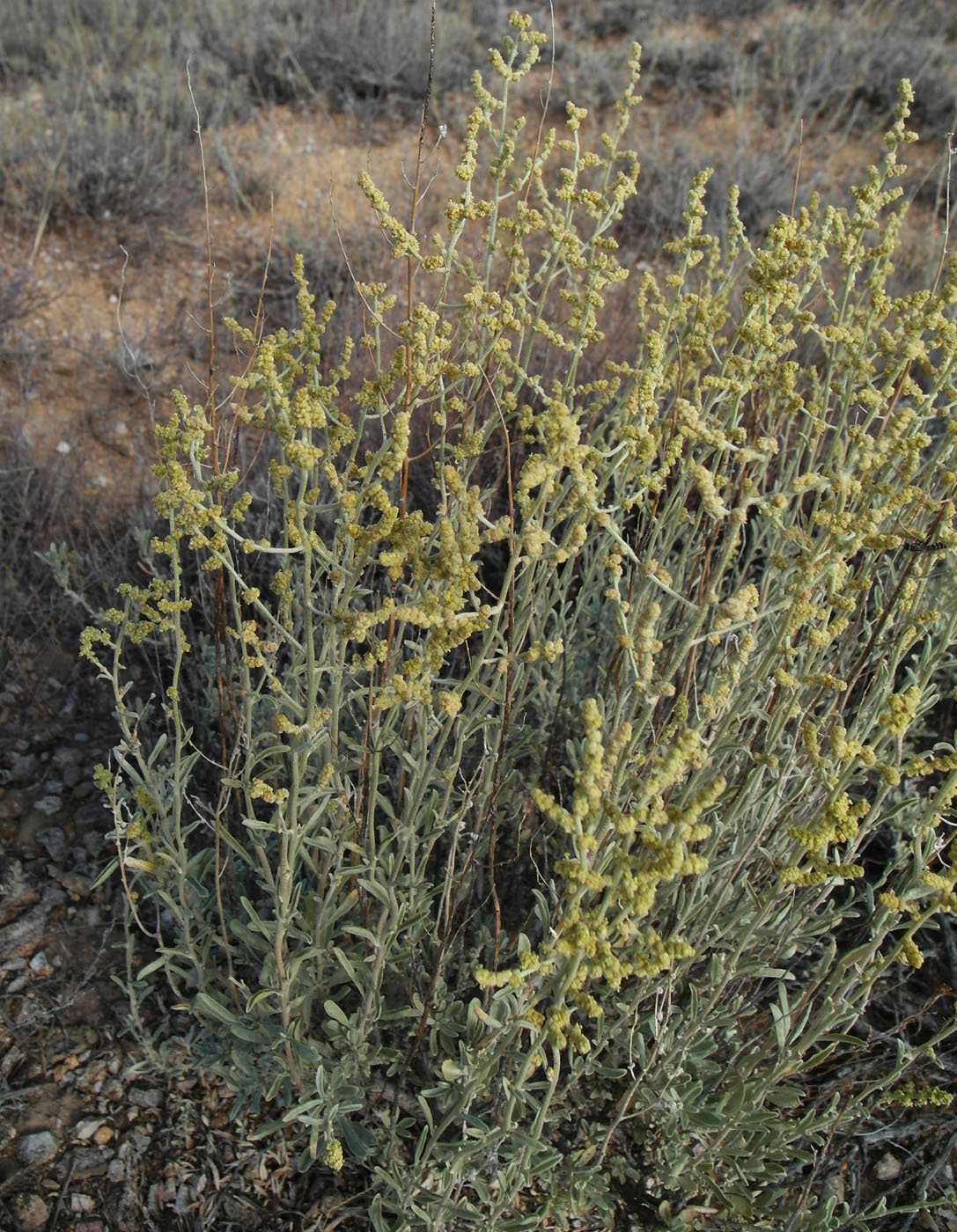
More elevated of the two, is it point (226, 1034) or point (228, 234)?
point (228, 234)

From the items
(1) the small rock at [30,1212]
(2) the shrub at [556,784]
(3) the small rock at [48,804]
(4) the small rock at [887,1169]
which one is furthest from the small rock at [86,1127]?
(4) the small rock at [887,1169]

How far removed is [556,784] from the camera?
2.62m

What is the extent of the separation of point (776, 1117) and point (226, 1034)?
1.16 meters

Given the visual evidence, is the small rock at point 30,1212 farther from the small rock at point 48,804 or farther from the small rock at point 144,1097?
the small rock at point 48,804

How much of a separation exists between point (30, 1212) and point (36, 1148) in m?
0.12

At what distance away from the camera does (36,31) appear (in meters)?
6.20

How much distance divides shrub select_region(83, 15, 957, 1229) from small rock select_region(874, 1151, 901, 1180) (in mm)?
164

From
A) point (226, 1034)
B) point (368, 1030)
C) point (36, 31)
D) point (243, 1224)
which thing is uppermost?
point (36, 31)

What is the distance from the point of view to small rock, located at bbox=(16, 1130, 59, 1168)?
1.98m

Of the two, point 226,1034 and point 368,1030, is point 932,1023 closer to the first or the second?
point 368,1030

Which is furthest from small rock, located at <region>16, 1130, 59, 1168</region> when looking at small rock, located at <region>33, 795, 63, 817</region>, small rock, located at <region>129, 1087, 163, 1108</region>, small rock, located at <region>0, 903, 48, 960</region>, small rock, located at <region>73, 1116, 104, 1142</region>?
small rock, located at <region>33, 795, 63, 817</region>

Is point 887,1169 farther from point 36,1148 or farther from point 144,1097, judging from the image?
point 36,1148

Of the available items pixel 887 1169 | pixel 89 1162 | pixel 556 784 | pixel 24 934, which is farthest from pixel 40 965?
pixel 887 1169

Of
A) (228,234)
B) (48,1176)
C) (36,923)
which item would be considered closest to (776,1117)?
(48,1176)
